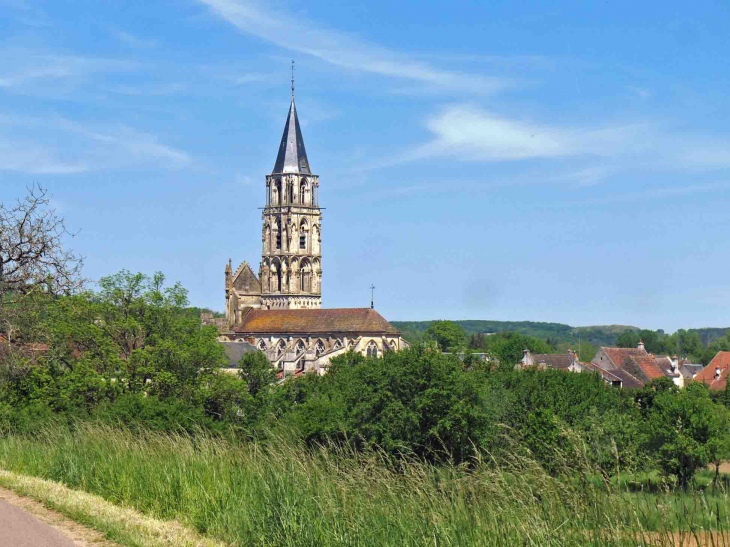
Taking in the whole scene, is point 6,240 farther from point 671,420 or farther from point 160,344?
point 671,420

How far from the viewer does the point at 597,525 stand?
8.02 m

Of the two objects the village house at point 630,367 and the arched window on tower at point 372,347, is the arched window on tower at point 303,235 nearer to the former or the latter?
the arched window on tower at point 372,347

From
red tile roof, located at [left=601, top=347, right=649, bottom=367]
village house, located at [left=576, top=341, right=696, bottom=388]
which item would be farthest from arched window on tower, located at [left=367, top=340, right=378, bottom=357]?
red tile roof, located at [left=601, top=347, right=649, bottom=367]

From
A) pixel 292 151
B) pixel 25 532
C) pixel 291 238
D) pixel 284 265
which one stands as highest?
pixel 292 151

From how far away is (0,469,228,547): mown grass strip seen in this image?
968 cm

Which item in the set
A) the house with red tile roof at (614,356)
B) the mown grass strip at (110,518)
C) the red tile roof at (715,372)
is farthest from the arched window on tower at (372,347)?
the mown grass strip at (110,518)

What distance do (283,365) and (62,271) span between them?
79916mm

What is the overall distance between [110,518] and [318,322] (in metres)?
102

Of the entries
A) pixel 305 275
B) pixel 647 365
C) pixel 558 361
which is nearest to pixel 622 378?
pixel 647 365

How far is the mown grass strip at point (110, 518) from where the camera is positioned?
9.68 m

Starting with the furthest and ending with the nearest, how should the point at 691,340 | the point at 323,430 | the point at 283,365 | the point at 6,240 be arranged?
1. the point at 691,340
2. the point at 283,365
3. the point at 323,430
4. the point at 6,240

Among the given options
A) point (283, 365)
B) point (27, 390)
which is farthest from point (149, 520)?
point (283, 365)

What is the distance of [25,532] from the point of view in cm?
986

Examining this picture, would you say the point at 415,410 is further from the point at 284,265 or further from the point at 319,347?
the point at 284,265
